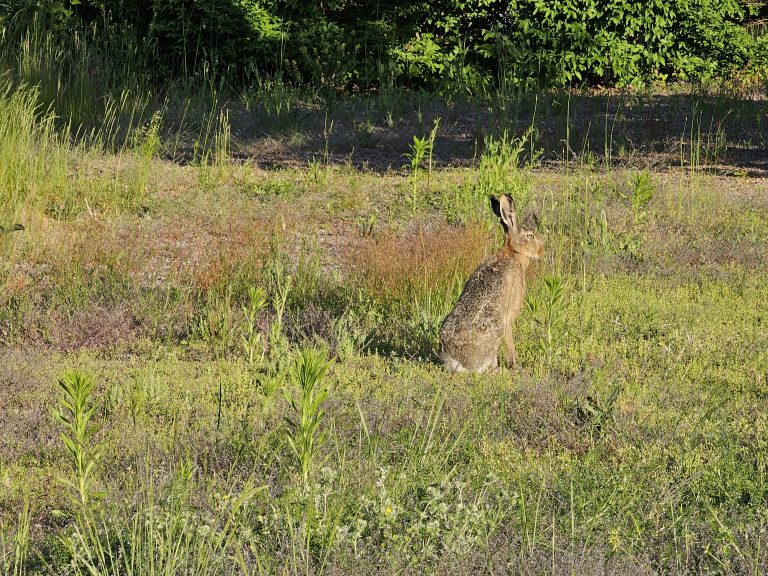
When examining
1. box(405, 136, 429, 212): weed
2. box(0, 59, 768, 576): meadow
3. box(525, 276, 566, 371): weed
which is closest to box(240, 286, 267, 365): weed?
box(0, 59, 768, 576): meadow

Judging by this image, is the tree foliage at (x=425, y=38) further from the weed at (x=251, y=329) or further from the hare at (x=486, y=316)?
the hare at (x=486, y=316)

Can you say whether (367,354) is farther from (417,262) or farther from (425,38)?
(425,38)

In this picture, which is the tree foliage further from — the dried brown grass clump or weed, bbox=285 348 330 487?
weed, bbox=285 348 330 487

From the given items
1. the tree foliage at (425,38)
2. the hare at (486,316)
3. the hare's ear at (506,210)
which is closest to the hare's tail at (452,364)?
the hare at (486,316)

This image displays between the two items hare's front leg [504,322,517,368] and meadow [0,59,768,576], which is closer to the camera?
meadow [0,59,768,576]

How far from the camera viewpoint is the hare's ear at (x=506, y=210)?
645cm

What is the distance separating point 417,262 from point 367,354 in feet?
4.08

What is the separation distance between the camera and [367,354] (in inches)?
275

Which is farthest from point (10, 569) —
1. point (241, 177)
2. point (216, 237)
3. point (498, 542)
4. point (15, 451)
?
point (241, 177)

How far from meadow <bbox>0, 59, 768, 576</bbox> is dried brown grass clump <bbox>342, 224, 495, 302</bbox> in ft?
0.08

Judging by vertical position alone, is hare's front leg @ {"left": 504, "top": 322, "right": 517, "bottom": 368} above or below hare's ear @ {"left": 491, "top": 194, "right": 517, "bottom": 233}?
below

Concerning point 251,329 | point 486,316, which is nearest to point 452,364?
point 486,316

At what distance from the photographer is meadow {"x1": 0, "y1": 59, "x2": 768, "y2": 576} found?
399 centimetres

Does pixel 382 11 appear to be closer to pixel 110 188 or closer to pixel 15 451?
pixel 110 188
